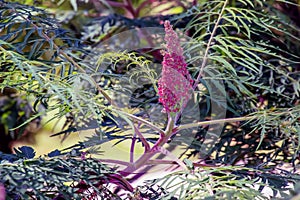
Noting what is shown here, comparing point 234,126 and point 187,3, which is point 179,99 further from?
point 187,3

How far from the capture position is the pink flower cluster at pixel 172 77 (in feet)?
1.13

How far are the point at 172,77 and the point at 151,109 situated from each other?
13 cm

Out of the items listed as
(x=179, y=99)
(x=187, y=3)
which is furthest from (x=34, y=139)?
(x=179, y=99)

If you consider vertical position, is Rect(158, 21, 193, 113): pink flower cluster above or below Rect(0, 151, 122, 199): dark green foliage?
above

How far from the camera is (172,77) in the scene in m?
0.35

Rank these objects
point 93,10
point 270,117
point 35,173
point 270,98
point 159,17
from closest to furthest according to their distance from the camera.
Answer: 1. point 35,173
2. point 270,117
3. point 270,98
4. point 159,17
5. point 93,10

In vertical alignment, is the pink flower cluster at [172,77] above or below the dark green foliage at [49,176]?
above

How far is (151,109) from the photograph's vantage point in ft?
1.55

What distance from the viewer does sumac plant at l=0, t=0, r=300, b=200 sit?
0.30 meters

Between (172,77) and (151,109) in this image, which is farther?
(151,109)

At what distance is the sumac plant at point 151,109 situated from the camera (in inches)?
12.0

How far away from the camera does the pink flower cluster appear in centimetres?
34

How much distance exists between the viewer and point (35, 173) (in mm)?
278

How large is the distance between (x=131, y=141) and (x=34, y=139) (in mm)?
396
